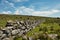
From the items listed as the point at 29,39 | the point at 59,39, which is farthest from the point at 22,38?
the point at 59,39

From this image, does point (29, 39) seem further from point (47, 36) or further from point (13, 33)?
point (13, 33)

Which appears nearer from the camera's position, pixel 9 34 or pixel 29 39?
pixel 29 39

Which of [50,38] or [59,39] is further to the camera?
[59,39]

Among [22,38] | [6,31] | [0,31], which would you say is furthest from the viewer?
[6,31]

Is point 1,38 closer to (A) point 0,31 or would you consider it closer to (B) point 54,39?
(A) point 0,31

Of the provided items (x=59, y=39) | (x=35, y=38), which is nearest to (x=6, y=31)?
(x=35, y=38)

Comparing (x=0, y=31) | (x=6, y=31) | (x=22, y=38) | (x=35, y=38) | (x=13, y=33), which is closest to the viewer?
(x=22, y=38)

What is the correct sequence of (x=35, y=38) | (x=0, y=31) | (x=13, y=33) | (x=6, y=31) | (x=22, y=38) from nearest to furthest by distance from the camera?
1. (x=22, y=38)
2. (x=35, y=38)
3. (x=0, y=31)
4. (x=6, y=31)
5. (x=13, y=33)

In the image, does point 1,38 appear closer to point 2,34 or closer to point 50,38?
point 2,34
